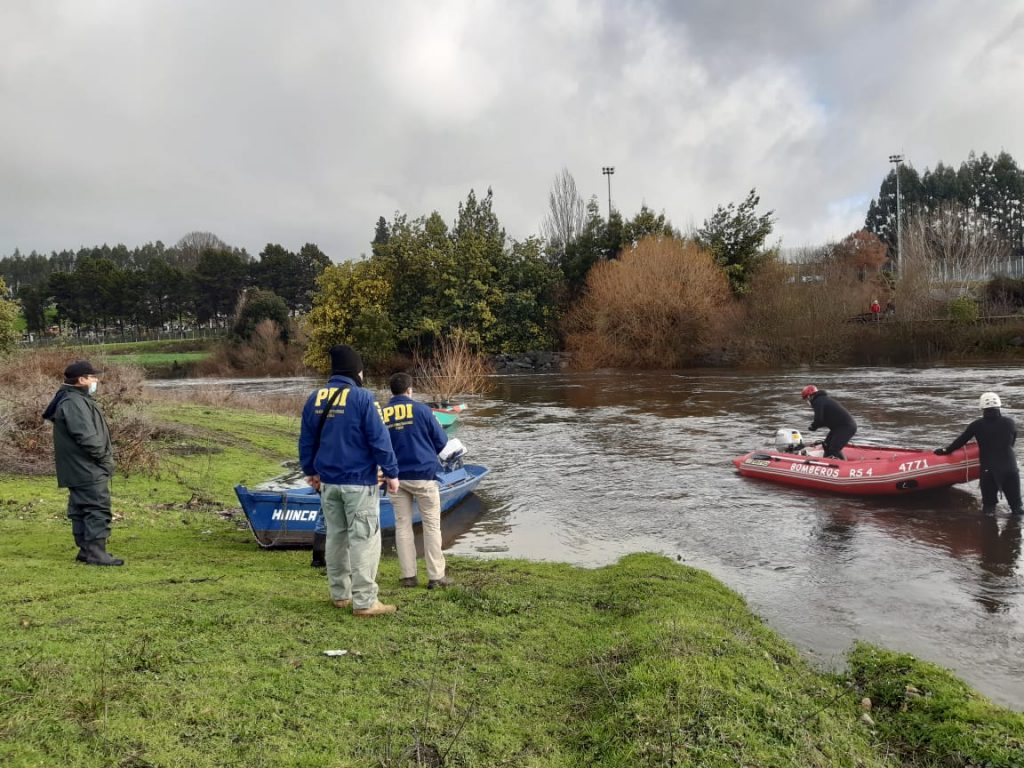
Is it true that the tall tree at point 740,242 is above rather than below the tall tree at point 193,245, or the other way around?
below

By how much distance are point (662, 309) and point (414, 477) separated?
38387 millimetres

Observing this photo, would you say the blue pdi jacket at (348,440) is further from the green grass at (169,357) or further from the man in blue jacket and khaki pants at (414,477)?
the green grass at (169,357)

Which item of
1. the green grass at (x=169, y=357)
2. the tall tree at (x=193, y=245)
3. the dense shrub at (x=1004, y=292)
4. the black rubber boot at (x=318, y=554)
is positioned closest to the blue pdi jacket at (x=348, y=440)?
the black rubber boot at (x=318, y=554)

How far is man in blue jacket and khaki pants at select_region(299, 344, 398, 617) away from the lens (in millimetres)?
5723

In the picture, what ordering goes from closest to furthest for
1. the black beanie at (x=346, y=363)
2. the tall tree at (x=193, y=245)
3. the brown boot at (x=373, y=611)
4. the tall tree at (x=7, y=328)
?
the brown boot at (x=373, y=611) → the black beanie at (x=346, y=363) → the tall tree at (x=7, y=328) → the tall tree at (x=193, y=245)

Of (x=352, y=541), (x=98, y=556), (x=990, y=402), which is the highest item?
(x=990, y=402)

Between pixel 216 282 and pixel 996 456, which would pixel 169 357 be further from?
pixel 996 456

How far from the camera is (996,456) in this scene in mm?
11039

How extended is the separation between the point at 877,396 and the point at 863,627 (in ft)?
76.2

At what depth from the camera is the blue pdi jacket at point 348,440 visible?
5738 millimetres

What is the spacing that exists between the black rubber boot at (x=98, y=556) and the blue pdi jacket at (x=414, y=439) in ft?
9.94

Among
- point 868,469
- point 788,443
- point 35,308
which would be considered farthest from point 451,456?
point 35,308

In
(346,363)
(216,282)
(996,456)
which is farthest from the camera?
(216,282)

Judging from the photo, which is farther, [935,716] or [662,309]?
[662,309]
